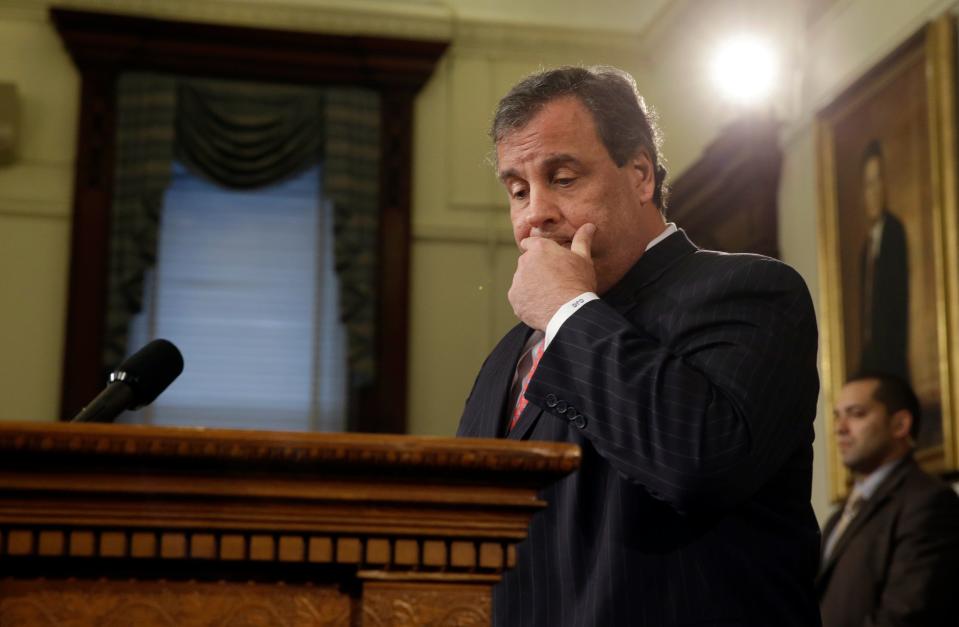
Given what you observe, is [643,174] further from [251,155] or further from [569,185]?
[251,155]

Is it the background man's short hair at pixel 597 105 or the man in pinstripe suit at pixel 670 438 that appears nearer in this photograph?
the man in pinstripe suit at pixel 670 438

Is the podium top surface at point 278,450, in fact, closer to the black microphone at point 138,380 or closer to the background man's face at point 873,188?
the black microphone at point 138,380

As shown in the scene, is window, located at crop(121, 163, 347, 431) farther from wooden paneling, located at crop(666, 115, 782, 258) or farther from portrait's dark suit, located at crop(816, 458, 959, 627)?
portrait's dark suit, located at crop(816, 458, 959, 627)

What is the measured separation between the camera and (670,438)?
1.59m

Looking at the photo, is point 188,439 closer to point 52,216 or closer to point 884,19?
point 884,19

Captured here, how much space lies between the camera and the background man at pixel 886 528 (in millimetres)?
4922

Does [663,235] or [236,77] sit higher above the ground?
[236,77]

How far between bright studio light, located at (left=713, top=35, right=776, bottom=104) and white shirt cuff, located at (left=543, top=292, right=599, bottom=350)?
575 cm

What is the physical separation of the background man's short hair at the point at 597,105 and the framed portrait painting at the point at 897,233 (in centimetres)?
343

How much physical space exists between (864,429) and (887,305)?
570mm

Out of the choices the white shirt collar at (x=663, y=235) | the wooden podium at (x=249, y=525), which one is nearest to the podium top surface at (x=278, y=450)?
the wooden podium at (x=249, y=525)

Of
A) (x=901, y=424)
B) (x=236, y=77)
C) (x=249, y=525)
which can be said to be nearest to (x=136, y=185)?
(x=236, y=77)

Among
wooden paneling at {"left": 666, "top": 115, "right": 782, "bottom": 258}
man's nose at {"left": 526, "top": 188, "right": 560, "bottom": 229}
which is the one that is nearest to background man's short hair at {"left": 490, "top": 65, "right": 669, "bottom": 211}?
man's nose at {"left": 526, "top": 188, "right": 560, "bottom": 229}

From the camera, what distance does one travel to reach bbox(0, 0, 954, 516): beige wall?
8.40m
